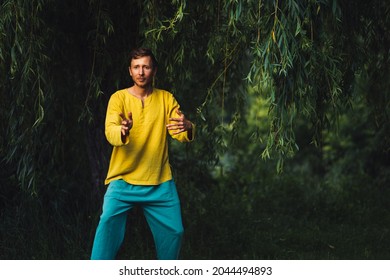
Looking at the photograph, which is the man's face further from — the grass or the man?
the grass

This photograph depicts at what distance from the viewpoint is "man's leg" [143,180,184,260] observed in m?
4.89

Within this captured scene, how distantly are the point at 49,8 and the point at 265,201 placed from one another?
179 inches

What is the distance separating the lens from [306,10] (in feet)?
15.3

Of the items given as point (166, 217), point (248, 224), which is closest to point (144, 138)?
point (166, 217)

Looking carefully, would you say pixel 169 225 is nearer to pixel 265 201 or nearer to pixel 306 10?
pixel 306 10

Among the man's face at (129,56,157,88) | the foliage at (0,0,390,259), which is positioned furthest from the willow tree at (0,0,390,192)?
the man's face at (129,56,157,88)

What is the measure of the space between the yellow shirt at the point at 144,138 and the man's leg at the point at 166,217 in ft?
0.27

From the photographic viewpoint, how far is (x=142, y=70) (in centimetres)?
475

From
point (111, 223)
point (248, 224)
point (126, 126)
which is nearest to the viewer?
point (126, 126)

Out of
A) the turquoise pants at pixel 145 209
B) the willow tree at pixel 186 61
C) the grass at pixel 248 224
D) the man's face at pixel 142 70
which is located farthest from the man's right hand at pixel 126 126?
the grass at pixel 248 224

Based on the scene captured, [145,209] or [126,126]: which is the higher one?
[126,126]

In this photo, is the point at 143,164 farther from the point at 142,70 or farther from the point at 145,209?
the point at 142,70

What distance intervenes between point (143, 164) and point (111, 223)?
0.42m

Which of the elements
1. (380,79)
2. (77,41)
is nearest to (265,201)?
(380,79)
